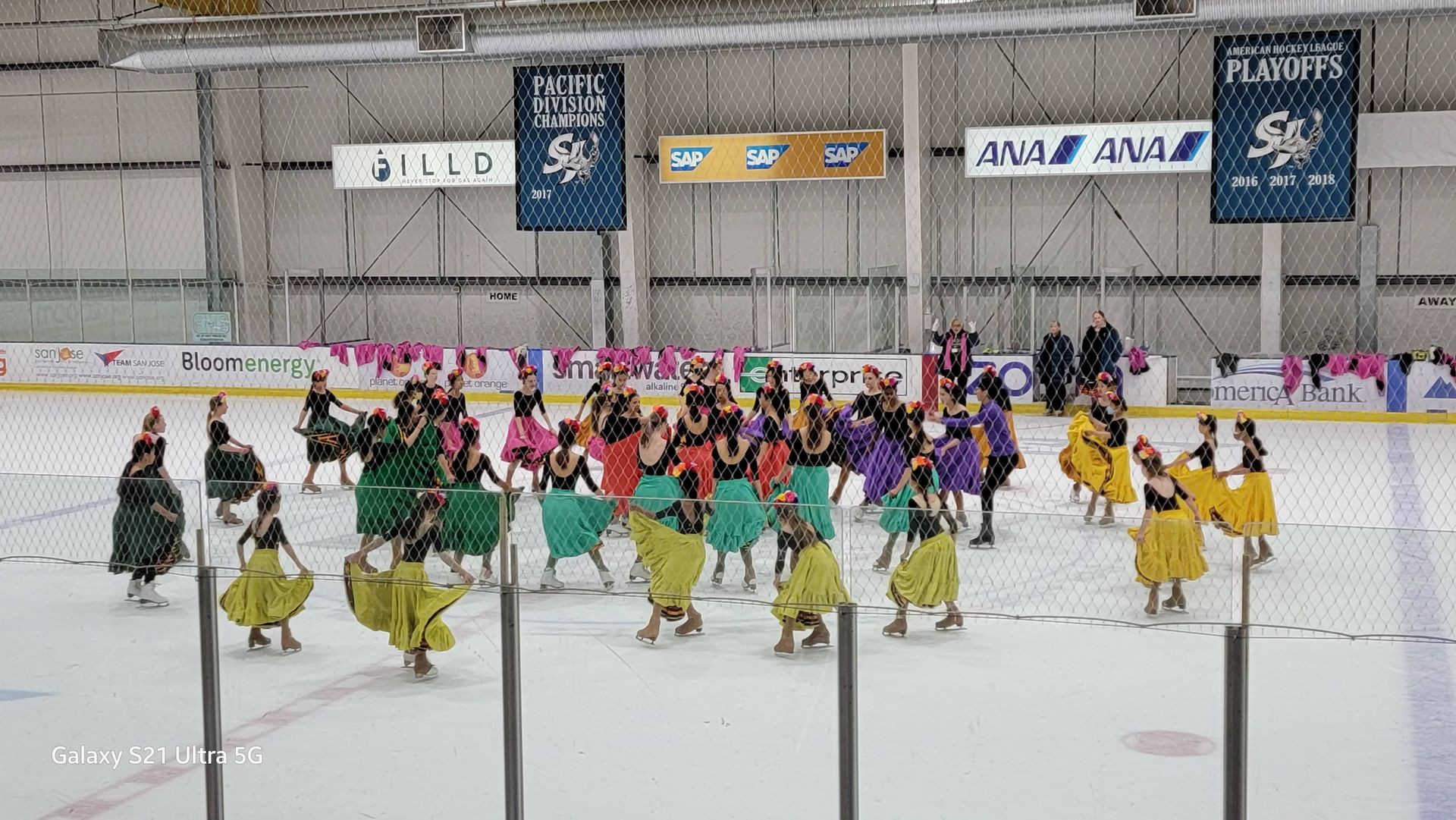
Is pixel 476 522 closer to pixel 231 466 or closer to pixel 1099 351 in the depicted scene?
pixel 231 466

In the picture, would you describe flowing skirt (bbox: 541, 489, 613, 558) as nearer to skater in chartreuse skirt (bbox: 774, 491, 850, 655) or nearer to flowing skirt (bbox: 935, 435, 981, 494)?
skater in chartreuse skirt (bbox: 774, 491, 850, 655)

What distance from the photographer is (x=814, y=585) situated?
6.35 m

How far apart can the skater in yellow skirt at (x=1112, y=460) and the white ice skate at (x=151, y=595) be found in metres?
7.40

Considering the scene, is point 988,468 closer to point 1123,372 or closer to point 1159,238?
point 1123,372

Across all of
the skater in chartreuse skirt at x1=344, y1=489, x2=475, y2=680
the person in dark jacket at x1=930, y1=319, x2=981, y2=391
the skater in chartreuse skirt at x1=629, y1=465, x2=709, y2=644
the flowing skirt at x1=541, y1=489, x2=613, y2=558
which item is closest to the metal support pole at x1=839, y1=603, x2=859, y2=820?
the skater in chartreuse skirt at x1=629, y1=465, x2=709, y2=644

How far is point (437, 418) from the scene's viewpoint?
13.0 meters

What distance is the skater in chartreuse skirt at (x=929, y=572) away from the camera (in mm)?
5906

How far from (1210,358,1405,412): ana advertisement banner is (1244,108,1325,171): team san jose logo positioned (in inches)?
109

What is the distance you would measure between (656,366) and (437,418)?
10159 millimetres

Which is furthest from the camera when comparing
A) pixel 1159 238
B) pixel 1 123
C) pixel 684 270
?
pixel 1 123

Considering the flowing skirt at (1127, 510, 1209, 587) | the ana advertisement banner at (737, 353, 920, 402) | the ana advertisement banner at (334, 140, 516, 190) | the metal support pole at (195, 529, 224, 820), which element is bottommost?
the metal support pole at (195, 529, 224, 820)

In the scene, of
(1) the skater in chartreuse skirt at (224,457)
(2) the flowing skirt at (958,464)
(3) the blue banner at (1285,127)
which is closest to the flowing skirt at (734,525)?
(2) the flowing skirt at (958,464)

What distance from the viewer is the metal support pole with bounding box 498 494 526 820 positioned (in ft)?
19.4

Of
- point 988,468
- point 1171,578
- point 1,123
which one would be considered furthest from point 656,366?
point 1171,578
